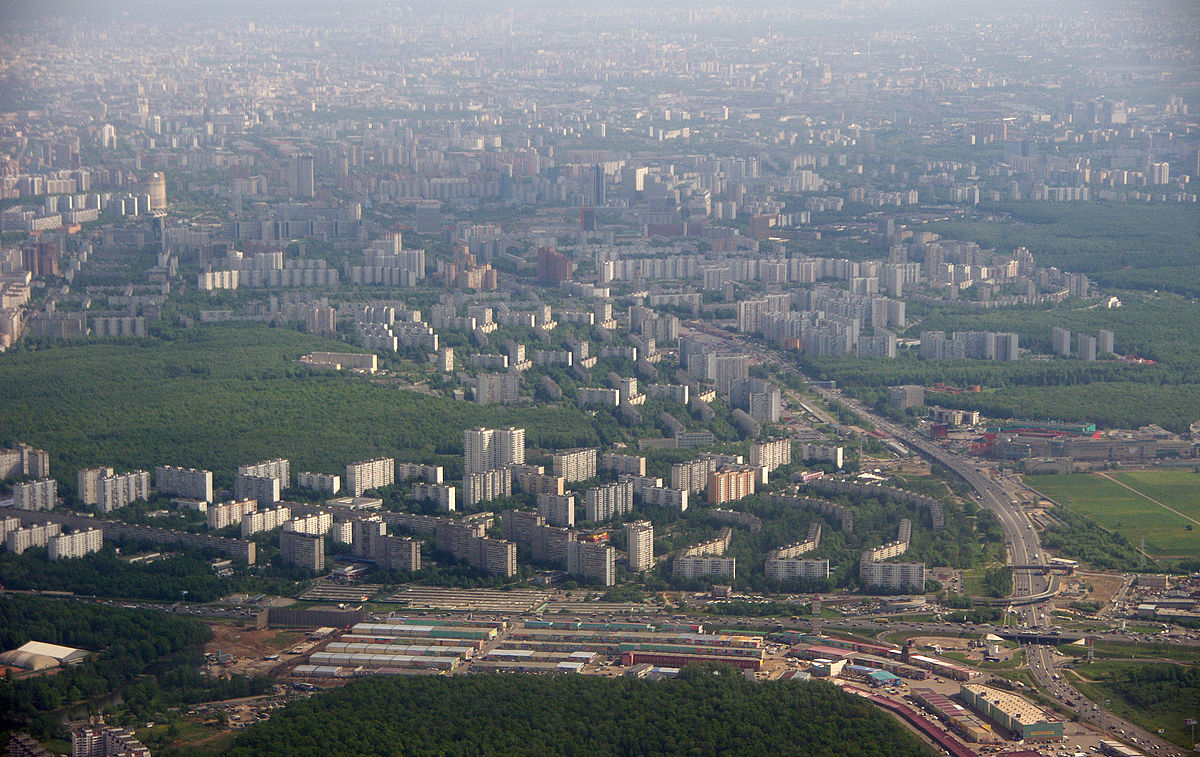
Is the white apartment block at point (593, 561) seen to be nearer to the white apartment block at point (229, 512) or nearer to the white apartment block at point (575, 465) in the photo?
the white apartment block at point (575, 465)

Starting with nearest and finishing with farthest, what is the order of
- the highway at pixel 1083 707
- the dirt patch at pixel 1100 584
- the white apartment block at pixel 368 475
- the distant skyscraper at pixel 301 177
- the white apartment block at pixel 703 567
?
the highway at pixel 1083 707
the dirt patch at pixel 1100 584
the white apartment block at pixel 703 567
the white apartment block at pixel 368 475
the distant skyscraper at pixel 301 177

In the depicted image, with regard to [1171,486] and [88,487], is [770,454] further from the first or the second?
[88,487]

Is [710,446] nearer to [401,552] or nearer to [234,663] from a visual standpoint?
[401,552]

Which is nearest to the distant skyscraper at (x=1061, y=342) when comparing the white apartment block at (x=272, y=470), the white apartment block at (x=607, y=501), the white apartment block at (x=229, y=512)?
the white apartment block at (x=607, y=501)

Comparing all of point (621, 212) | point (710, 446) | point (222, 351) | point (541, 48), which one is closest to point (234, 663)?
point (710, 446)

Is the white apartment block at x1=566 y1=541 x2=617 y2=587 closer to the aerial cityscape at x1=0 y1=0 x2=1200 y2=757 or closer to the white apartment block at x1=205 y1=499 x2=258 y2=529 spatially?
the aerial cityscape at x1=0 y1=0 x2=1200 y2=757

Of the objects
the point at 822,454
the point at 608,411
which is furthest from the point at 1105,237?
the point at 822,454
